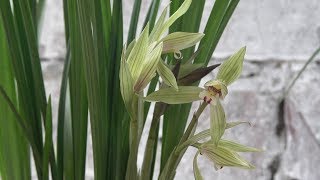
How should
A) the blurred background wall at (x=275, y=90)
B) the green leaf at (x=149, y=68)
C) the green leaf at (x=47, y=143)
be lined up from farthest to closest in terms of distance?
the blurred background wall at (x=275, y=90), the green leaf at (x=47, y=143), the green leaf at (x=149, y=68)

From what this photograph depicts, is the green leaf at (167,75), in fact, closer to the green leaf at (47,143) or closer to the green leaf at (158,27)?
the green leaf at (158,27)

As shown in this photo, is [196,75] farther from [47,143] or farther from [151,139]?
[47,143]

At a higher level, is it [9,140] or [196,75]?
[196,75]

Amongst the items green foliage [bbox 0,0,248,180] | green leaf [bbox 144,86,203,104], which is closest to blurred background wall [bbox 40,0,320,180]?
green foliage [bbox 0,0,248,180]

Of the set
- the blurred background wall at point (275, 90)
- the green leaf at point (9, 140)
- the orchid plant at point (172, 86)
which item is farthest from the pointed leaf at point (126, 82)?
the blurred background wall at point (275, 90)

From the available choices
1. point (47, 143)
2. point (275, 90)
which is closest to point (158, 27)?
point (47, 143)

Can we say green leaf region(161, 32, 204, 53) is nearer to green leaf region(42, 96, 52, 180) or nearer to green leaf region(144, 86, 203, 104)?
green leaf region(144, 86, 203, 104)
